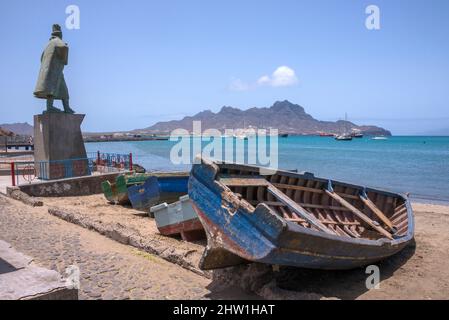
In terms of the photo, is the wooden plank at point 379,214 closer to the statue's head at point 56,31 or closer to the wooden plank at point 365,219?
the wooden plank at point 365,219

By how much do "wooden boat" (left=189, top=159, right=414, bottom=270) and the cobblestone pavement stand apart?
584 mm

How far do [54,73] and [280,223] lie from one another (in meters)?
13.2

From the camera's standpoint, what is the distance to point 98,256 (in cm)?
635

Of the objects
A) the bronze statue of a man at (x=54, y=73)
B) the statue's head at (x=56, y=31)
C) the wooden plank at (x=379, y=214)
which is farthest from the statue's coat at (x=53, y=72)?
the wooden plank at (x=379, y=214)

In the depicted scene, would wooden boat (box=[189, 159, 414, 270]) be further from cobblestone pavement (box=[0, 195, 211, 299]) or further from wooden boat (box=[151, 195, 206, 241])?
wooden boat (box=[151, 195, 206, 241])

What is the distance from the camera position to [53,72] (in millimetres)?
14602

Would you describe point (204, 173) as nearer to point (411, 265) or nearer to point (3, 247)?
point (3, 247)

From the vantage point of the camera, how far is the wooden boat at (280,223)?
4.37 meters

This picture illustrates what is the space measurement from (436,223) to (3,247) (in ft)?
35.3

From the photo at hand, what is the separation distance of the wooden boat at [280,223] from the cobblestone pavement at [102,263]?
1.92 ft

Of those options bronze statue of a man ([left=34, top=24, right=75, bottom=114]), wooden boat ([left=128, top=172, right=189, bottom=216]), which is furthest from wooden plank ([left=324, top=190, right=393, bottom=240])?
bronze statue of a man ([left=34, top=24, right=75, bottom=114])

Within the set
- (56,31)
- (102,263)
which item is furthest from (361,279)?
(56,31)
